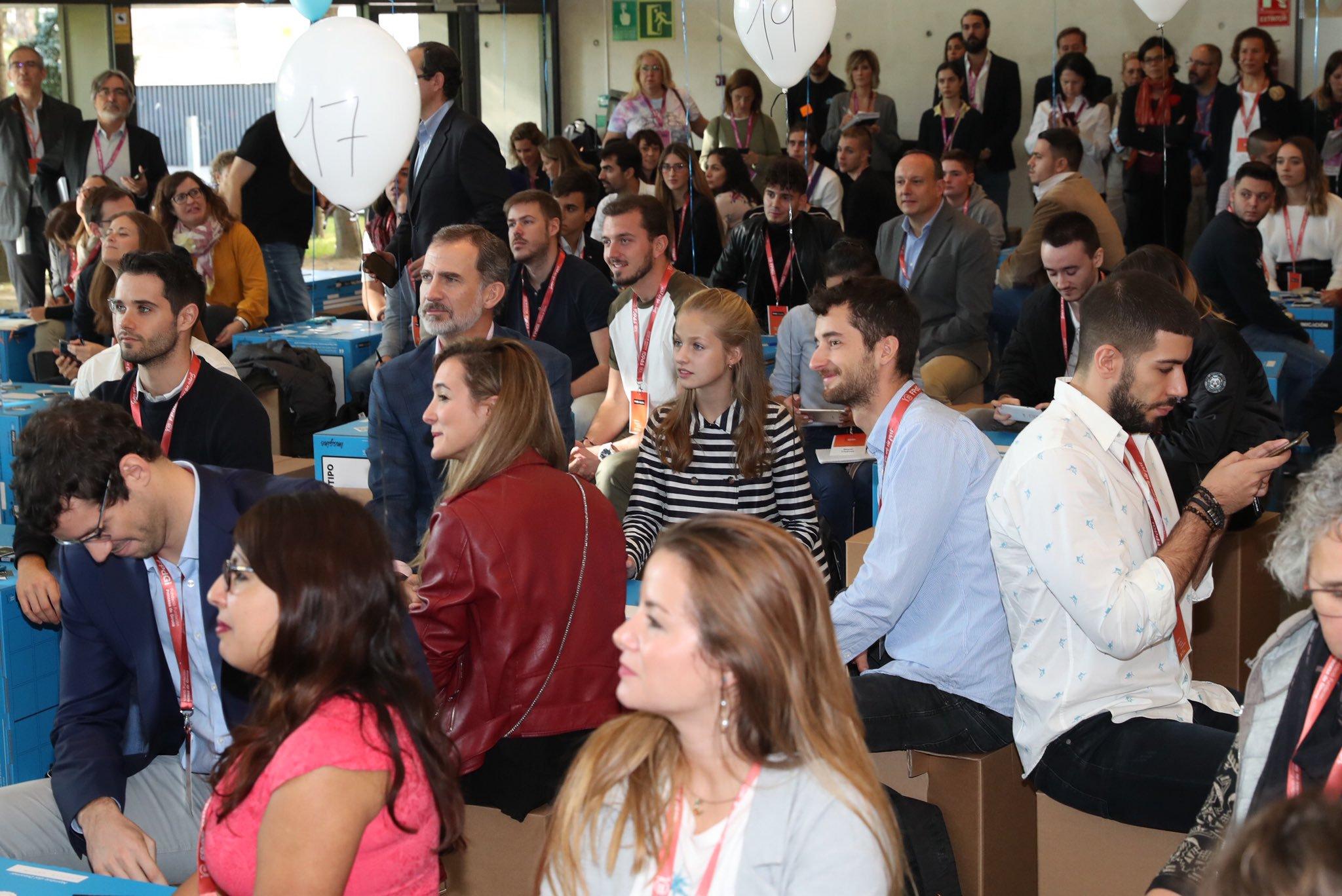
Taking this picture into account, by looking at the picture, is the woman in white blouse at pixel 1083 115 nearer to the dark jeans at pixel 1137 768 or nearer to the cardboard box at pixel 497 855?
the dark jeans at pixel 1137 768

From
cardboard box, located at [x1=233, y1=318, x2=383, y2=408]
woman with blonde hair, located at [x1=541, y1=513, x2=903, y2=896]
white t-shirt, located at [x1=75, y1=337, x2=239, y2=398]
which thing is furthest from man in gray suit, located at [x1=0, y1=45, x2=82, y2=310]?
woman with blonde hair, located at [x1=541, y1=513, x2=903, y2=896]

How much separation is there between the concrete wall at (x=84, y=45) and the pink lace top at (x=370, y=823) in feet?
32.5

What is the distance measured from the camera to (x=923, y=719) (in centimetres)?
261

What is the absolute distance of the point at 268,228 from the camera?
25.2ft

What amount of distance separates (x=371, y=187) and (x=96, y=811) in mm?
2622

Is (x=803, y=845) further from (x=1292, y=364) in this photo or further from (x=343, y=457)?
(x=1292, y=364)

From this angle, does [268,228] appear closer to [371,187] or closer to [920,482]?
[371,187]

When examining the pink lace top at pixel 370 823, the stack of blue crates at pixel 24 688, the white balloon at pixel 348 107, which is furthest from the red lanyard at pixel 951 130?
the pink lace top at pixel 370 823

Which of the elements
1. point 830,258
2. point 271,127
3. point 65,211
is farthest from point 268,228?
point 830,258

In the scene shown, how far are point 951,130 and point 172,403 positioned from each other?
772cm

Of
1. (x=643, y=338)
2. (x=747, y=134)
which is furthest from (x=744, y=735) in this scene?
(x=747, y=134)

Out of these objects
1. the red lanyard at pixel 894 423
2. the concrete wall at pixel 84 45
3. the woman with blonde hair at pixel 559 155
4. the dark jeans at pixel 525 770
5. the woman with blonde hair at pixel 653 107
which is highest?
the concrete wall at pixel 84 45

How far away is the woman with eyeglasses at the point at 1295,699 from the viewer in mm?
1700

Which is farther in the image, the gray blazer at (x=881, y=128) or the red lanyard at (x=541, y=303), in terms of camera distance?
the gray blazer at (x=881, y=128)
